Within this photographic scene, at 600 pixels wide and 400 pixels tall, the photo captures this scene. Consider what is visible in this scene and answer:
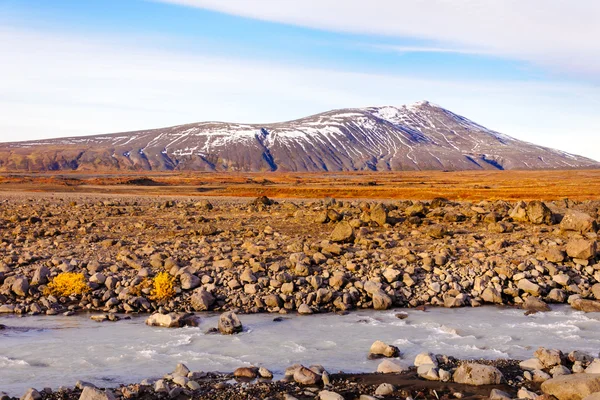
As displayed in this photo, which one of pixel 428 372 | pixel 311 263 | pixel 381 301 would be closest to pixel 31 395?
pixel 428 372

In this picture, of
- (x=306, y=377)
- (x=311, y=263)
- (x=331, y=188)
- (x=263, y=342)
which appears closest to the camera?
(x=306, y=377)

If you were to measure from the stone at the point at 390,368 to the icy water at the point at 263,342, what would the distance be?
252 mm

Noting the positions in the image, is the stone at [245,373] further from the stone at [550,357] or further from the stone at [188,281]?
the stone at [188,281]

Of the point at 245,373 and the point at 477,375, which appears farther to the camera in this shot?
the point at 245,373

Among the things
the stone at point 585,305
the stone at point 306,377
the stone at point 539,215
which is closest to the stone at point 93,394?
the stone at point 306,377

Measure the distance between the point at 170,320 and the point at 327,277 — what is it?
548 centimetres

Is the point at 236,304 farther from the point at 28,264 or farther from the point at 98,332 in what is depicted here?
the point at 28,264

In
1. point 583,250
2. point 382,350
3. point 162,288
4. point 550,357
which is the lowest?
point 382,350

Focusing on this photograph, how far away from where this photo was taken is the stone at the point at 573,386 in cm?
973

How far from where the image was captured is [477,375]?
10.9 m

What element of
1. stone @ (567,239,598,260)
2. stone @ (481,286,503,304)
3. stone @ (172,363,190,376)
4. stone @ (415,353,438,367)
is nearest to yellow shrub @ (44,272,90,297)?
stone @ (172,363,190,376)

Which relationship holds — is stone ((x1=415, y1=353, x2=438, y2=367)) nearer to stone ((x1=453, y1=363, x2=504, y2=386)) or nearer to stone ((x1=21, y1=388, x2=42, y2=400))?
stone ((x1=453, y1=363, x2=504, y2=386))

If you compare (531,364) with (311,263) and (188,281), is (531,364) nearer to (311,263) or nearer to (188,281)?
(311,263)

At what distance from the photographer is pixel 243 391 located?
410 inches
